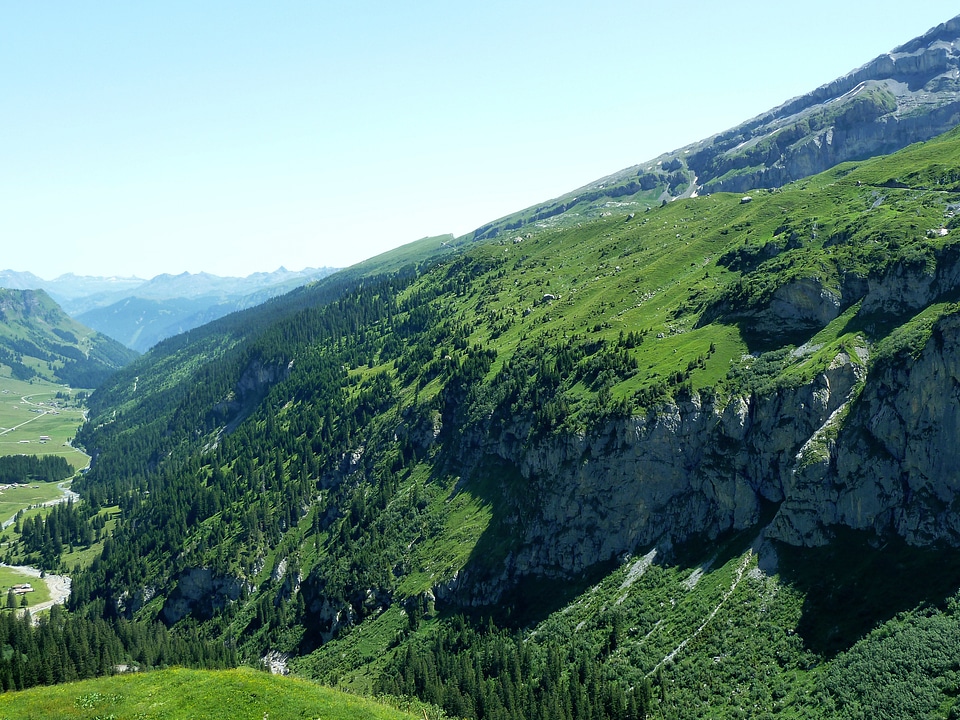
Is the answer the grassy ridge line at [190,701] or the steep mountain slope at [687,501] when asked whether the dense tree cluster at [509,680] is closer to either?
the steep mountain slope at [687,501]

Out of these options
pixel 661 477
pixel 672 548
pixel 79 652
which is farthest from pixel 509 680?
pixel 79 652

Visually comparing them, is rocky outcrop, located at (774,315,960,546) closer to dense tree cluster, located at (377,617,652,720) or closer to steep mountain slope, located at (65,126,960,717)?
steep mountain slope, located at (65,126,960,717)

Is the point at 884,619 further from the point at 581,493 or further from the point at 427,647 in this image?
the point at 427,647

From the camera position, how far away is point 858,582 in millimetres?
100188

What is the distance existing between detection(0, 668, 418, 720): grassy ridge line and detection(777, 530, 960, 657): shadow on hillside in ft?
211

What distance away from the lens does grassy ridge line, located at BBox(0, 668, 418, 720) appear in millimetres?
67938

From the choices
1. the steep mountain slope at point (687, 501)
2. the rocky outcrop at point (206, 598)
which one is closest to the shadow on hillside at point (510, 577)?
the steep mountain slope at point (687, 501)

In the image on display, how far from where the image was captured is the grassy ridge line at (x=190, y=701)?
2675 inches

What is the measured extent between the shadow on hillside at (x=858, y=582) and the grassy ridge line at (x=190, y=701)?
211ft

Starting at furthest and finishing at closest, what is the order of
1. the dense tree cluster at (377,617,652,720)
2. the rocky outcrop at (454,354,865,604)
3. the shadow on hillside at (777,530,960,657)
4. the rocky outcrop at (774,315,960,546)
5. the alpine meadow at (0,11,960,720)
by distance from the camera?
the rocky outcrop at (454,354,865,604)
the dense tree cluster at (377,617,652,720)
the rocky outcrop at (774,315,960,546)
the shadow on hillside at (777,530,960,657)
the alpine meadow at (0,11,960,720)

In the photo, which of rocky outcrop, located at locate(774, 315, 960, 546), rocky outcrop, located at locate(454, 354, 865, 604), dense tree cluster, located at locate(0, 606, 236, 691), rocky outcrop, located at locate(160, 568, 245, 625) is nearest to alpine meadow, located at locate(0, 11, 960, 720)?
rocky outcrop, located at locate(774, 315, 960, 546)

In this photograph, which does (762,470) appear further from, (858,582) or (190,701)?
(190,701)

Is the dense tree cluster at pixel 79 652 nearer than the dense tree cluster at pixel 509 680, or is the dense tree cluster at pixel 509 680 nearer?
the dense tree cluster at pixel 79 652

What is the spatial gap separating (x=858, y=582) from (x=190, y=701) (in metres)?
94.0
